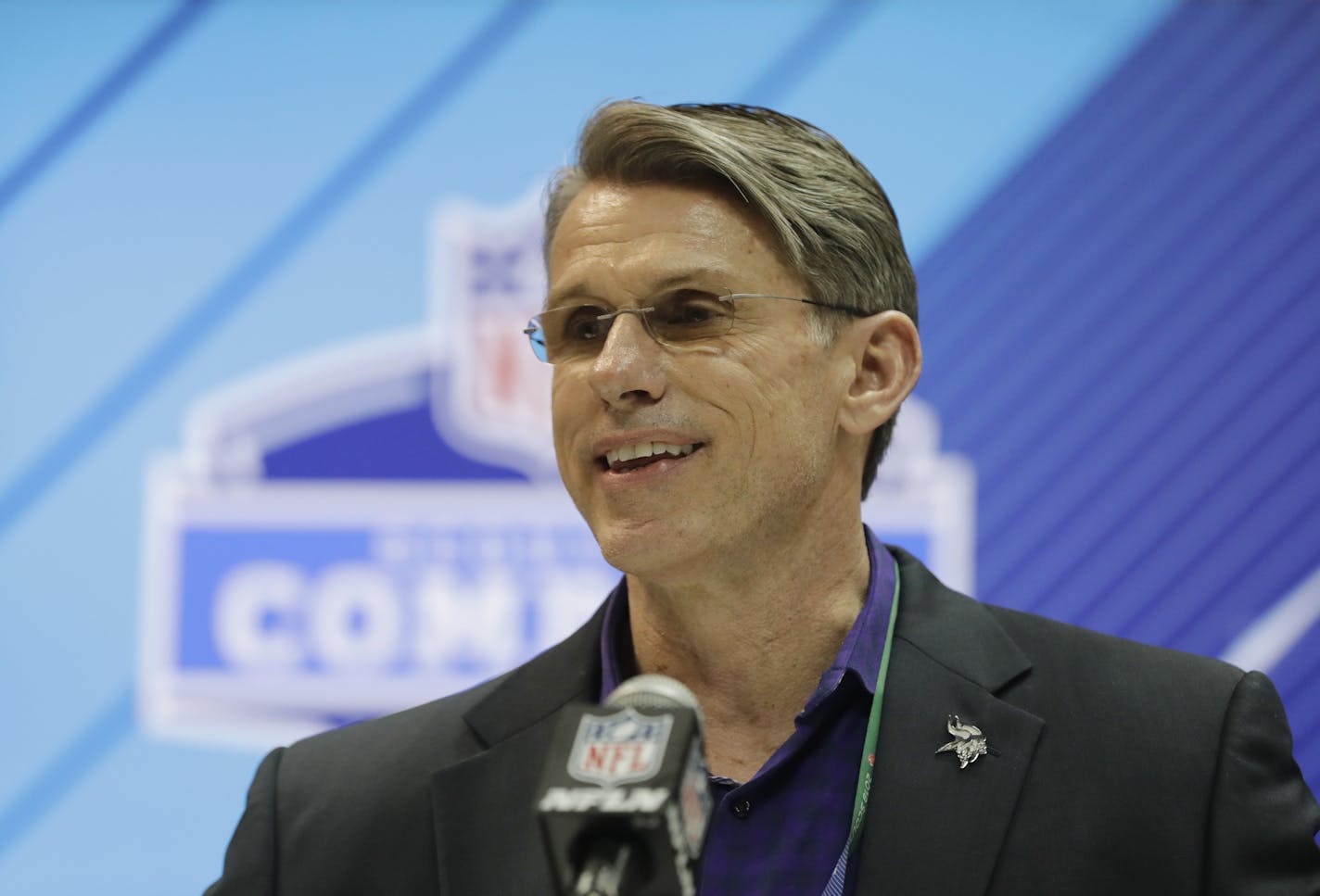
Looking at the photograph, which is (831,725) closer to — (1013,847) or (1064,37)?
(1013,847)

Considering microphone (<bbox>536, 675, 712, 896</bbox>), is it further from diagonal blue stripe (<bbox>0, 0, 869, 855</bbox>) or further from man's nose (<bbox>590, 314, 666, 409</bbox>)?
diagonal blue stripe (<bbox>0, 0, 869, 855</bbox>)

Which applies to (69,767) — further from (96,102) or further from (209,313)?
(96,102)

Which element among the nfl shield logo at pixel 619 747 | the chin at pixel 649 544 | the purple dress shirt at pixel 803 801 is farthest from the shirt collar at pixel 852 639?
the nfl shield logo at pixel 619 747

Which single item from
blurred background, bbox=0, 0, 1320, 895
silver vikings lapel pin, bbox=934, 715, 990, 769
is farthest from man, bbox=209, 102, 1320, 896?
blurred background, bbox=0, 0, 1320, 895

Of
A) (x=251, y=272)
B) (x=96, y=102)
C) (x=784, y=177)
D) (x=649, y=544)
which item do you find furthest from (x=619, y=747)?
(x=96, y=102)

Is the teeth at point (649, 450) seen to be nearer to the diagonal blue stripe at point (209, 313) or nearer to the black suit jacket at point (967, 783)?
the black suit jacket at point (967, 783)

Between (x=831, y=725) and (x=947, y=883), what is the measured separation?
0.29 metres

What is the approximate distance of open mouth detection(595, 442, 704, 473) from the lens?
73.7 inches

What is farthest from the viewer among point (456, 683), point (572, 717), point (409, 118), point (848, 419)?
point (409, 118)

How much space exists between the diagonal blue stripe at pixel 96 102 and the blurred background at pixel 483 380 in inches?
4.4

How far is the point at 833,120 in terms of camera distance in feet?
11.4

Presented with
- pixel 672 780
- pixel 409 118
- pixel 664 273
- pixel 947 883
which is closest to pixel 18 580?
pixel 409 118

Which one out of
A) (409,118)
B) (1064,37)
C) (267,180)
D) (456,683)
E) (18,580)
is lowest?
(18,580)

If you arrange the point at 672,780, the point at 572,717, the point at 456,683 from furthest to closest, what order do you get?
the point at 456,683 → the point at 572,717 → the point at 672,780
